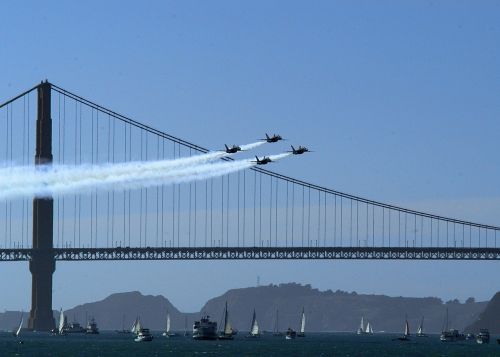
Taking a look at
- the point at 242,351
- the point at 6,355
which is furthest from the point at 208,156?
the point at 6,355

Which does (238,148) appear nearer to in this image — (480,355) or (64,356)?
(64,356)

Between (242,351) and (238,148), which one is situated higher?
(238,148)

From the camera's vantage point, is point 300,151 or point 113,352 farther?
point 113,352

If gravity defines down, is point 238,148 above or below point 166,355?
above

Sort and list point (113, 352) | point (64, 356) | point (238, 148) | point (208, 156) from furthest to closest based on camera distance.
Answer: point (208, 156)
point (113, 352)
point (64, 356)
point (238, 148)

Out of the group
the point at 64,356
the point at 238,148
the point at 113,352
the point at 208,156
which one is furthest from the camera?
the point at 208,156

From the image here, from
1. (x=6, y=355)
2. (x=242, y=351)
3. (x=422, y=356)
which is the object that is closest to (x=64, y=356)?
(x=6, y=355)

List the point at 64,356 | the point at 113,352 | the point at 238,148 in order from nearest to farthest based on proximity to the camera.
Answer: the point at 238,148
the point at 64,356
the point at 113,352

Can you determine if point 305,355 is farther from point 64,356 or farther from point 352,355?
point 64,356

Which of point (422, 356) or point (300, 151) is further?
point (422, 356)
